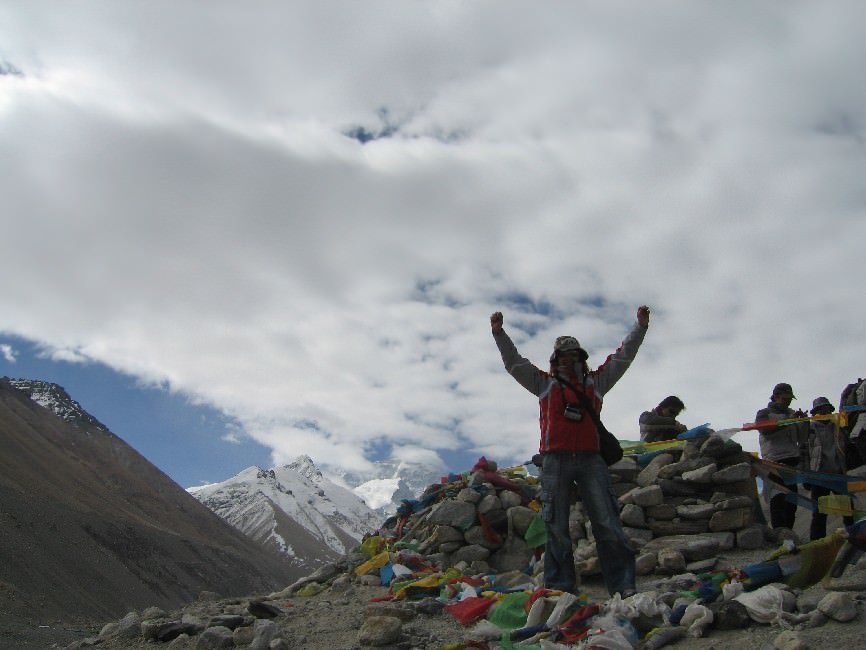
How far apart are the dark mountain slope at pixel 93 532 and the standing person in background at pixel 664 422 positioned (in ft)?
29.5

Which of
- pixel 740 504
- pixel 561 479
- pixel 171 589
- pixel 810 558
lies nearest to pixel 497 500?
pixel 740 504

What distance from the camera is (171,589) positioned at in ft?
211

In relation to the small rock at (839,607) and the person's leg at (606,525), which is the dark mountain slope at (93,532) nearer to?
the person's leg at (606,525)

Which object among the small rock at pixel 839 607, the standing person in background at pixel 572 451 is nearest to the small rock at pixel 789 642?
the small rock at pixel 839 607

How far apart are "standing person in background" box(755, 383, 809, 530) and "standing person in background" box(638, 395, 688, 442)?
1.28m

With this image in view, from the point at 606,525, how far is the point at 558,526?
0.40 metres

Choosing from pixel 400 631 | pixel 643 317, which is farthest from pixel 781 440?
pixel 400 631

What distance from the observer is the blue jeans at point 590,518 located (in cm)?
558

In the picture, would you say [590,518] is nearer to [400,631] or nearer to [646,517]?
[400,631]

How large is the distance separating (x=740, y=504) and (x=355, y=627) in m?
4.55

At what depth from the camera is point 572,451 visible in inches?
226

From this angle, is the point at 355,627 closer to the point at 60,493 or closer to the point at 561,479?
the point at 561,479

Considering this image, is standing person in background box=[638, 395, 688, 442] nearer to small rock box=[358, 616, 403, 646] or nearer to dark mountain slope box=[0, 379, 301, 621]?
small rock box=[358, 616, 403, 646]

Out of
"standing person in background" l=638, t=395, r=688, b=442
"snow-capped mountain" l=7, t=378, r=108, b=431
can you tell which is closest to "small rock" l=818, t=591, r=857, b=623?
"standing person in background" l=638, t=395, r=688, b=442
